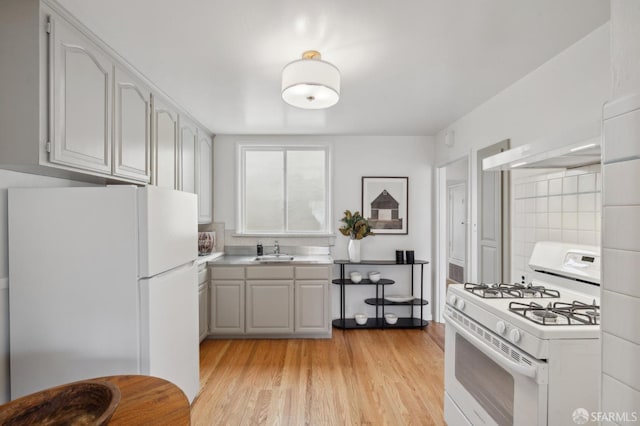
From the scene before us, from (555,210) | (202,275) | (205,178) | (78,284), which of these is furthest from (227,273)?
(555,210)

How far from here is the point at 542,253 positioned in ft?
6.59

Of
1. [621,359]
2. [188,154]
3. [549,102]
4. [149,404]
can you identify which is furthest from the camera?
[188,154]

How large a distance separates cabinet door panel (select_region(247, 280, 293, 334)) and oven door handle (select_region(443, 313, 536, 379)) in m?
2.00

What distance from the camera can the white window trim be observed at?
402 cm

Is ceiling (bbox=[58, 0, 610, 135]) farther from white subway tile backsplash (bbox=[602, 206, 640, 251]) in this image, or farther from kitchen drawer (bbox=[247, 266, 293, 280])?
kitchen drawer (bbox=[247, 266, 293, 280])

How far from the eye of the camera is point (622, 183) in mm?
848

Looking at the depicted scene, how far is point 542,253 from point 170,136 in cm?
292

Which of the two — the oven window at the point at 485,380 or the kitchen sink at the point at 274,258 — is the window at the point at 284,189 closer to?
the kitchen sink at the point at 274,258

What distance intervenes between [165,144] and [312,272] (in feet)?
6.15

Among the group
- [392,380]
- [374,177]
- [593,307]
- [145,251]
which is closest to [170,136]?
Result: [145,251]

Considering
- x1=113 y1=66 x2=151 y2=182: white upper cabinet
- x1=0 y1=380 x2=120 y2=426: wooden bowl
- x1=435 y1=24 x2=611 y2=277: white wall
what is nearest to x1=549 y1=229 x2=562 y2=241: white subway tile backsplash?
x1=435 y1=24 x2=611 y2=277: white wall

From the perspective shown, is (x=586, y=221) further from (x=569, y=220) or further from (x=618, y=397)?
(x=618, y=397)

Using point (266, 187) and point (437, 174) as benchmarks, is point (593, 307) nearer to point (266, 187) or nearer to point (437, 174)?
point (437, 174)

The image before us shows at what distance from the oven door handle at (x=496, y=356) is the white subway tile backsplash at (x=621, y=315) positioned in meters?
0.42
